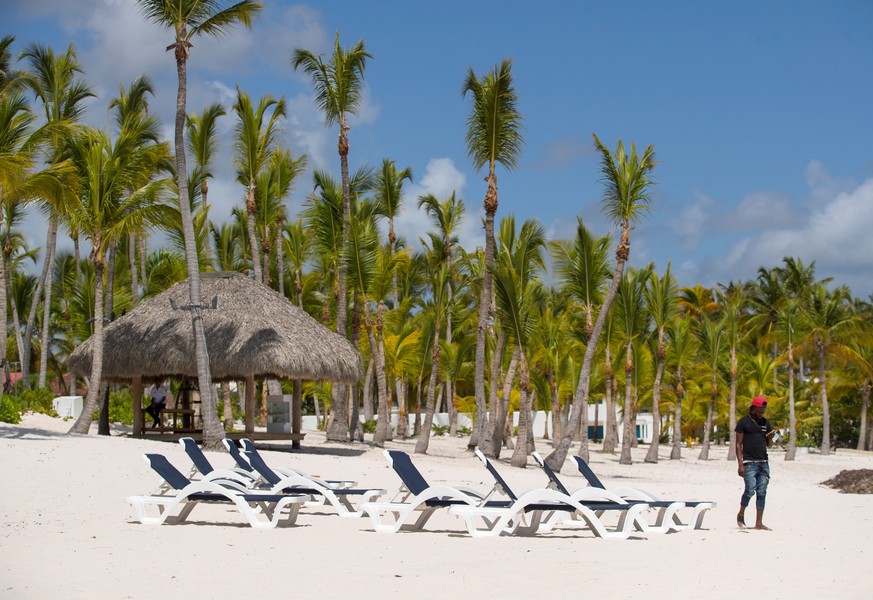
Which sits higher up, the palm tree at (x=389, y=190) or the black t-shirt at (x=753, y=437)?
the palm tree at (x=389, y=190)

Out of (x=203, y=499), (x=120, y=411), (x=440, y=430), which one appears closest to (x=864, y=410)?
A: (x=440, y=430)

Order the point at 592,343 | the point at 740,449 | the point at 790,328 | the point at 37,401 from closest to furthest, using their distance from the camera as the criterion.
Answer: the point at 740,449 < the point at 592,343 < the point at 37,401 < the point at 790,328

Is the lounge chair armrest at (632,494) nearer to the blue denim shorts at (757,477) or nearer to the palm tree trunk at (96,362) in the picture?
the blue denim shorts at (757,477)

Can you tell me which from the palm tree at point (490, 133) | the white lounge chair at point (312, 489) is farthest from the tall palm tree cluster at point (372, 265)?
the white lounge chair at point (312, 489)

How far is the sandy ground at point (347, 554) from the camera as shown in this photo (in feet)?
22.4

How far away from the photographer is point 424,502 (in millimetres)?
10195

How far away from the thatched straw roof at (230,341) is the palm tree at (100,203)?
42.3 inches

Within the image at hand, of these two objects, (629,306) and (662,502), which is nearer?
(662,502)

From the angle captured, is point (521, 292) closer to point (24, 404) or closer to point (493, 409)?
point (493, 409)

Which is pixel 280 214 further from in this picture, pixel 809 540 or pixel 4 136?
pixel 809 540

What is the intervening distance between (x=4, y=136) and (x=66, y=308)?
22.3m

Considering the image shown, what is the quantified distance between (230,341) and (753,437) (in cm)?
1135

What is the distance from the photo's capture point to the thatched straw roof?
1920 cm

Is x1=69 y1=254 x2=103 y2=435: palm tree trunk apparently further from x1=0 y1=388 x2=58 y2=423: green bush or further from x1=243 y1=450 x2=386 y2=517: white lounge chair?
x1=243 y1=450 x2=386 y2=517: white lounge chair
